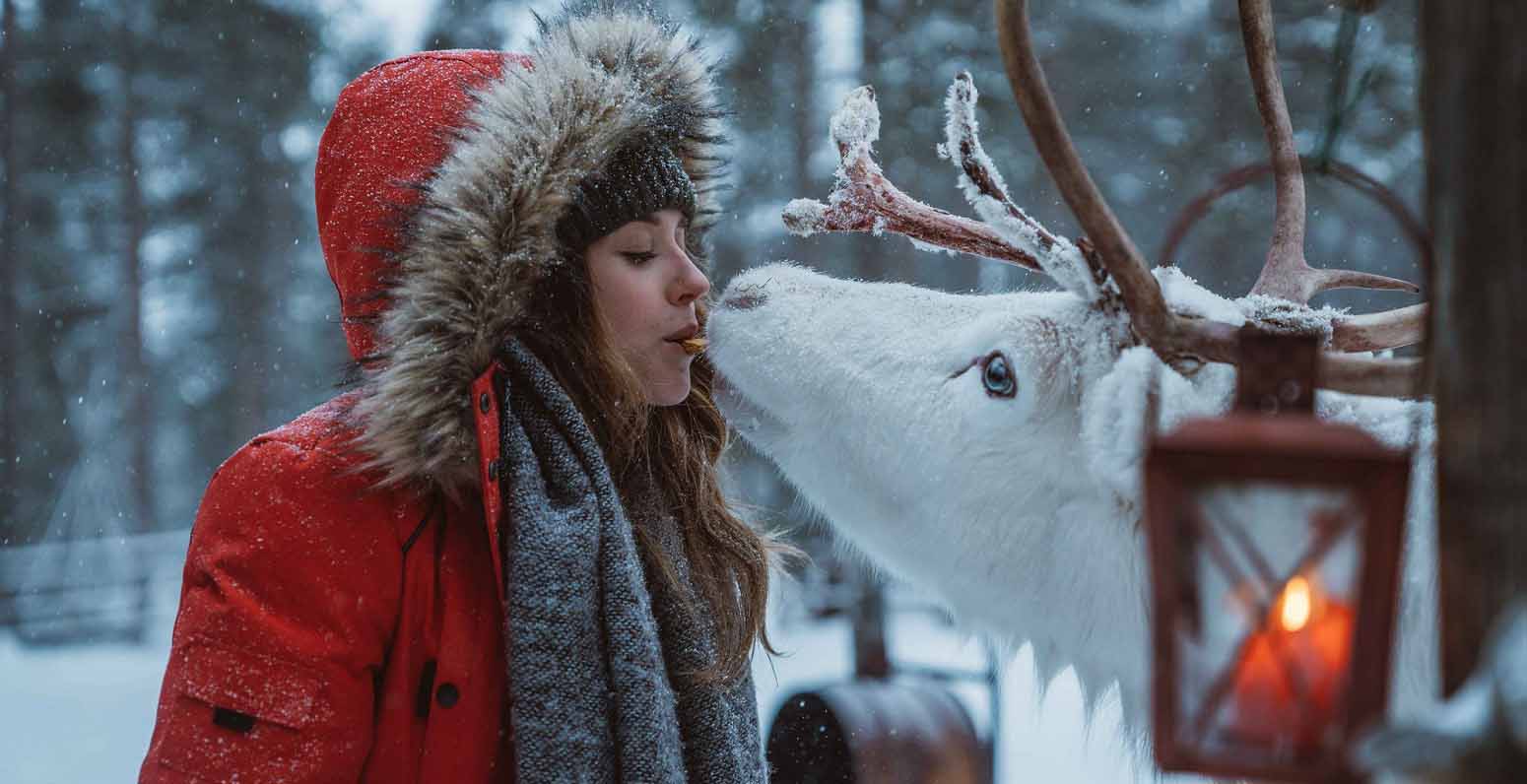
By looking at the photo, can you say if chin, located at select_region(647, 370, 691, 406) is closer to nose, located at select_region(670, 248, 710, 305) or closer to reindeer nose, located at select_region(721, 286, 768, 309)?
nose, located at select_region(670, 248, 710, 305)

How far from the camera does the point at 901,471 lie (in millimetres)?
1869

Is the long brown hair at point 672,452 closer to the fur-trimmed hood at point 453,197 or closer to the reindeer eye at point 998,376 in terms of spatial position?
the fur-trimmed hood at point 453,197

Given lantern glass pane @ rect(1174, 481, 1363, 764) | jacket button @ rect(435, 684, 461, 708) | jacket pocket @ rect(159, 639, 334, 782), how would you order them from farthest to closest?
jacket button @ rect(435, 684, 461, 708), jacket pocket @ rect(159, 639, 334, 782), lantern glass pane @ rect(1174, 481, 1363, 764)

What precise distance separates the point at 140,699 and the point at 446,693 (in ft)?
27.5

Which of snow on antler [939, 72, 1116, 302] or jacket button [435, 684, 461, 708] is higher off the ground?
snow on antler [939, 72, 1116, 302]

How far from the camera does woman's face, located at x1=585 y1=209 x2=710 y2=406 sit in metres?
1.68

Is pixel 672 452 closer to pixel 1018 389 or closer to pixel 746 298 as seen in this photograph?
pixel 746 298

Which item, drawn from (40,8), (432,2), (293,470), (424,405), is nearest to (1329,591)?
(424,405)

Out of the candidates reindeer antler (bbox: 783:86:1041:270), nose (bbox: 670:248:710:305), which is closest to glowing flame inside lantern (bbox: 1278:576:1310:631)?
nose (bbox: 670:248:710:305)

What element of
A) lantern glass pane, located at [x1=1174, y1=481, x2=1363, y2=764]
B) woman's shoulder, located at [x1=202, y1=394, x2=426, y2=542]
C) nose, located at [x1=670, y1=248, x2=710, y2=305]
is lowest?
lantern glass pane, located at [x1=1174, y1=481, x2=1363, y2=764]

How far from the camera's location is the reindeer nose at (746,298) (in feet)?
6.65

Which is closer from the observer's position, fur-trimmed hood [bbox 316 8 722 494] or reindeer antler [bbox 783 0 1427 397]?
reindeer antler [bbox 783 0 1427 397]

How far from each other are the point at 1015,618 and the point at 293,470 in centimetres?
105

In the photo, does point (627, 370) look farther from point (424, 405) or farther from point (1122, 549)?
point (1122, 549)
